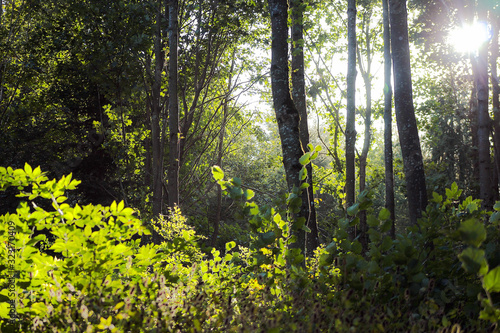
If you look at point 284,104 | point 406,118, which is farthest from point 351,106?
point 284,104

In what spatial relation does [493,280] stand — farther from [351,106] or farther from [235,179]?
[351,106]

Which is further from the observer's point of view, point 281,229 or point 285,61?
point 285,61

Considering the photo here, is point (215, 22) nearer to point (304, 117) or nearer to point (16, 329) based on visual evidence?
point (304, 117)

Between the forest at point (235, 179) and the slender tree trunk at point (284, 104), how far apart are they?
20 millimetres

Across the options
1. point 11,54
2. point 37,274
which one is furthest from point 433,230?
point 11,54

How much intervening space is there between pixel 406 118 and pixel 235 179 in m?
4.36

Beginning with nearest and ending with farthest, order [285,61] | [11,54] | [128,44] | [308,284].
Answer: [308,284] < [285,61] < [128,44] < [11,54]

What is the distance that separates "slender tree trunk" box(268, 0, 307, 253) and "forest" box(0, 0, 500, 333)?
2 cm

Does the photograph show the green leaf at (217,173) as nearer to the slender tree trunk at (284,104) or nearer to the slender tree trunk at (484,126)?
the slender tree trunk at (284,104)

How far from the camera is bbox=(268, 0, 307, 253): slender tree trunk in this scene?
4439 millimetres

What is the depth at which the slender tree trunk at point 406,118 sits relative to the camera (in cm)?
595

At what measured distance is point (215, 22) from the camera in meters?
10.4

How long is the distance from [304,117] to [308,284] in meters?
6.39

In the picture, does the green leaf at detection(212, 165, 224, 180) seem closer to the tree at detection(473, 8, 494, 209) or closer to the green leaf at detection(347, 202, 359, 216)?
the green leaf at detection(347, 202, 359, 216)
